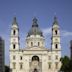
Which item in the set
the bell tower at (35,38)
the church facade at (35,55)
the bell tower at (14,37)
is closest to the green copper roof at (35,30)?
the bell tower at (35,38)

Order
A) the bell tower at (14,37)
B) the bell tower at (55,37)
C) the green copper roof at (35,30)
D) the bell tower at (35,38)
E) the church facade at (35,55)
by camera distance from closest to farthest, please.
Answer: the church facade at (35,55) < the bell tower at (55,37) < the bell tower at (14,37) < the bell tower at (35,38) < the green copper roof at (35,30)

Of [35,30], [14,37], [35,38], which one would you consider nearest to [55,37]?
[35,38]

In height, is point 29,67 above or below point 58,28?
below

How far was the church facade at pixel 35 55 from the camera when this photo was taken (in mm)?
114375

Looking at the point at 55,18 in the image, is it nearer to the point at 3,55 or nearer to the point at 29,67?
the point at 29,67

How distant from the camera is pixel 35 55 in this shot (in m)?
116

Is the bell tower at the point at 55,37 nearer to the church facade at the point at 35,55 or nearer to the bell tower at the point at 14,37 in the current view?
the church facade at the point at 35,55

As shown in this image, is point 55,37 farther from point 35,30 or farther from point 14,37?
point 14,37

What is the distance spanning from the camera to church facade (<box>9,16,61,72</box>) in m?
114

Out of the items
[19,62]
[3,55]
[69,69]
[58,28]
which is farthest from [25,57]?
[69,69]

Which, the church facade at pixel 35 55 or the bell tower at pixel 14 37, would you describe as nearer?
the church facade at pixel 35 55

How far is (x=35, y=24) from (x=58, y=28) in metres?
11.9

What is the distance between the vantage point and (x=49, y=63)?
114875 mm

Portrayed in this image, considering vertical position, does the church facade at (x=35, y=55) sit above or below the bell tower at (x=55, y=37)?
below
